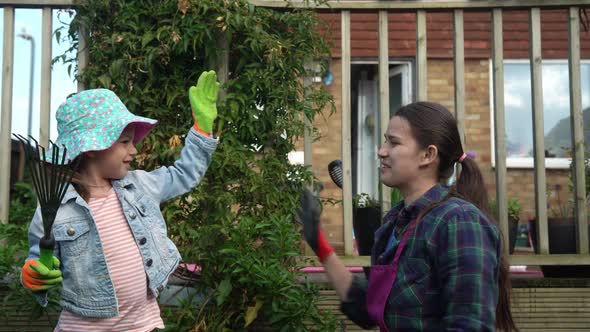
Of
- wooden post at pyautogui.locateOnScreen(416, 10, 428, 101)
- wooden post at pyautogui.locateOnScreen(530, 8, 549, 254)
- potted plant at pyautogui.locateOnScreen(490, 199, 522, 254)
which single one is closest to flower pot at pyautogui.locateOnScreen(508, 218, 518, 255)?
potted plant at pyautogui.locateOnScreen(490, 199, 522, 254)

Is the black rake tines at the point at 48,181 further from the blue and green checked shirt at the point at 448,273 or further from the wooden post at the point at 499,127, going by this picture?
the wooden post at the point at 499,127

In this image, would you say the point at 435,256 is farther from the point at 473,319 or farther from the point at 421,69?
the point at 421,69

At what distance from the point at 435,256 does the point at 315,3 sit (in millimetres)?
2699

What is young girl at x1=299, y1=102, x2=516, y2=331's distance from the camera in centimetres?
203

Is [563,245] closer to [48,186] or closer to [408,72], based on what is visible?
[48,186]

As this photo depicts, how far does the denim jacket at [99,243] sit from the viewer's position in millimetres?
2744

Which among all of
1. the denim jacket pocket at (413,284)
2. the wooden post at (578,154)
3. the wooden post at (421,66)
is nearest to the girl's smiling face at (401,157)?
the denim jacket pocket at (413,284)

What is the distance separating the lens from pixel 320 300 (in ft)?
13.5

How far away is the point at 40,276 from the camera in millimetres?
2529

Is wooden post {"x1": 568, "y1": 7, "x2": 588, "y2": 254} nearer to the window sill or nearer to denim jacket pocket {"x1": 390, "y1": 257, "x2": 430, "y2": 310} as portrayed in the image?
denim jacket pocket {"x1": 390, "y1": 257, "x2": 430, "y2": 310}

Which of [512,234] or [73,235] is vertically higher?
[73,235]

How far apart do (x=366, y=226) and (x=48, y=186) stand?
2.46m

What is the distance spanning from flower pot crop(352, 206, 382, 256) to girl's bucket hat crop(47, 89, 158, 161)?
6.71 feet

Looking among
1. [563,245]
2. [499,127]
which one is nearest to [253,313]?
[499,127]
